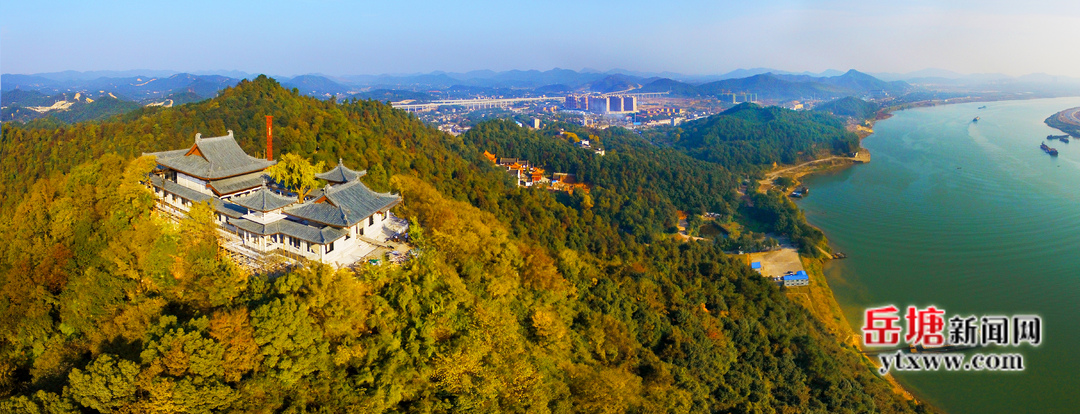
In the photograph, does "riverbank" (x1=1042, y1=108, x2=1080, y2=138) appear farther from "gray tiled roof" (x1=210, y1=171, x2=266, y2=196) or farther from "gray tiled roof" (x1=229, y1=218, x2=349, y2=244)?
"gray tiled roof" (x1=210, y1=171, x2=266, y2=196)

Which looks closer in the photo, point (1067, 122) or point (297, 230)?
point (297, 230)

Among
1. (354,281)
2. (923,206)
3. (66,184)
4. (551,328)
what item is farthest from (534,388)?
(923,206)

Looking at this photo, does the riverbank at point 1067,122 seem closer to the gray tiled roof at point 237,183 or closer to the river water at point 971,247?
the river water at point 971,247

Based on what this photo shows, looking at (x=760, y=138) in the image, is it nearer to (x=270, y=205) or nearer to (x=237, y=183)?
(x=237, y=183)

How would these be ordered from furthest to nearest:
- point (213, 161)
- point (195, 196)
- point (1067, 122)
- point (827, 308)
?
1. point (1067, 122)
2. point (827, 308)
3. point (213, 161)
4. point (195, 196)

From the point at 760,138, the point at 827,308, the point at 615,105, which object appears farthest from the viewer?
the point at 615,105

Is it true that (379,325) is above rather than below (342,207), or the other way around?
below

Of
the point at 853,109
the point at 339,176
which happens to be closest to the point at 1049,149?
the point at 853,109
